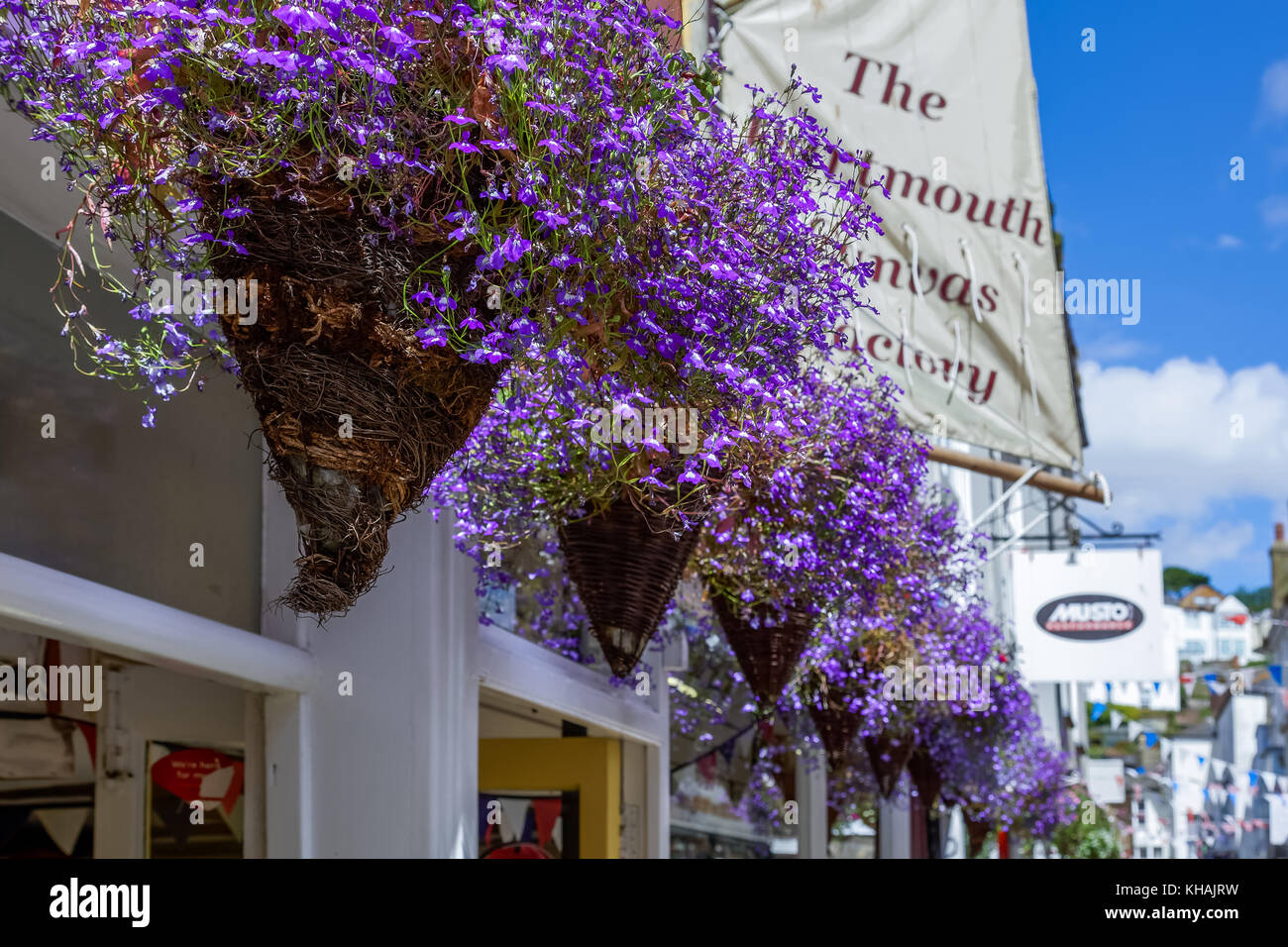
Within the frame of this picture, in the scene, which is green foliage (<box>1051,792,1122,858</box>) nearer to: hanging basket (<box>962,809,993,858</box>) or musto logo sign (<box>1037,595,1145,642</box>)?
hanging basket (<box>962,809,993,858</box>)

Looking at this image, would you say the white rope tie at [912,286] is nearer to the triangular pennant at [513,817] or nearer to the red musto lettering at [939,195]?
the red musto lettering at [939,195]

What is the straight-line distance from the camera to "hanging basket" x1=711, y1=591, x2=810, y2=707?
165 inches

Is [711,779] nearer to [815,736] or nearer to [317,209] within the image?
[815,736]

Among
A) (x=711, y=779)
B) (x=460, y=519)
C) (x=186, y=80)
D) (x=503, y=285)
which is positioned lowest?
(x=711, y=779)

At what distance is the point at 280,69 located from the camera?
1.87 metres

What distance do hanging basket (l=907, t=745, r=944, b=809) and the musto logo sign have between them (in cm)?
470

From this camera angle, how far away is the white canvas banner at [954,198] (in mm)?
6457

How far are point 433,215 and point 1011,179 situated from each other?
17.0ft

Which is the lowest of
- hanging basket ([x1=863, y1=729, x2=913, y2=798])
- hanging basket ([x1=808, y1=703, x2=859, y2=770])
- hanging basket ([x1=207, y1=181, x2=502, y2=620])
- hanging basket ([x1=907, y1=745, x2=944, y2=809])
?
hanging basket ([x1=907, y1=745, x2=944, y2=809])

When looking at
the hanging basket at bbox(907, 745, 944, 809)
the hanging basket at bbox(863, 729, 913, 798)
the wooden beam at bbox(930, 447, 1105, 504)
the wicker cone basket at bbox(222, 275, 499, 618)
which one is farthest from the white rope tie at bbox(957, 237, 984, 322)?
the wicker cone basket at bbox(222, 275, 499, 618)

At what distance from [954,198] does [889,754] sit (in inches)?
135

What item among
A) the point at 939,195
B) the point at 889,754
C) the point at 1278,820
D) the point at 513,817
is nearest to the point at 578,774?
the point at 513,817
